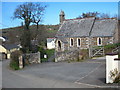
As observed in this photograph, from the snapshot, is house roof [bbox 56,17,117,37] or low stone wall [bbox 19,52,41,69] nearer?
low stone wall [bbox 19,52,41,69]

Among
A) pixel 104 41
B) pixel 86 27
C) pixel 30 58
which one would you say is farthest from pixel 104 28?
pixel 30 58

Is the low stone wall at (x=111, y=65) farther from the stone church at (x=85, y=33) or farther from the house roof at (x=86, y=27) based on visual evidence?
the house roof at (x=86, y=27)

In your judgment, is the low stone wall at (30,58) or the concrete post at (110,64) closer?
the concrete post at (110,64)

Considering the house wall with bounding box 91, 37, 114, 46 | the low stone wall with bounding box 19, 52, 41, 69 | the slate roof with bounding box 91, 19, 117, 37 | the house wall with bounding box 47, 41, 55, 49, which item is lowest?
the low stone wall with bounding box 19, 52, 41, 69

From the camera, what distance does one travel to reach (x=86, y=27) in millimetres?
35531

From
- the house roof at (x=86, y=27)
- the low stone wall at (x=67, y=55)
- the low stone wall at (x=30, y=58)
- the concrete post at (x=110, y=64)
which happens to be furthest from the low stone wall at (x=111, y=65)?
the house roof at (x=86, y=27)

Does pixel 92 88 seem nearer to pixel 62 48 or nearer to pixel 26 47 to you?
pixel 26 47

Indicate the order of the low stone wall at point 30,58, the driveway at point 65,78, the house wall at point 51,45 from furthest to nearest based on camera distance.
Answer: the house wall at point 51,45, the low stone wall at point 30,58, the driveway at point 65,78

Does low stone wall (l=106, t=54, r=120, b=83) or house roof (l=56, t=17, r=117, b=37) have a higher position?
house roof (l=56, t=17, r=117, b=37)

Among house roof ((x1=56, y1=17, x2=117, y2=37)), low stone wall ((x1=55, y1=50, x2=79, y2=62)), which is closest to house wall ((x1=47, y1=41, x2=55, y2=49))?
house roof ((x1=56, y1=17, x2=117, y2=37))

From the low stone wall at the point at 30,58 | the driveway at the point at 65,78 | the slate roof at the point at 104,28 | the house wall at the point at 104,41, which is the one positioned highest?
the slate roof at the point at 104,28

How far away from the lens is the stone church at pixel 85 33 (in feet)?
106

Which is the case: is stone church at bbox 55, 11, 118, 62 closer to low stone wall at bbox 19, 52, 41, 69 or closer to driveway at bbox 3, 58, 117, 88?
low stone wall at bbox 19, 52, 41, 69

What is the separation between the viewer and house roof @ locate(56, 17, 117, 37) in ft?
108
